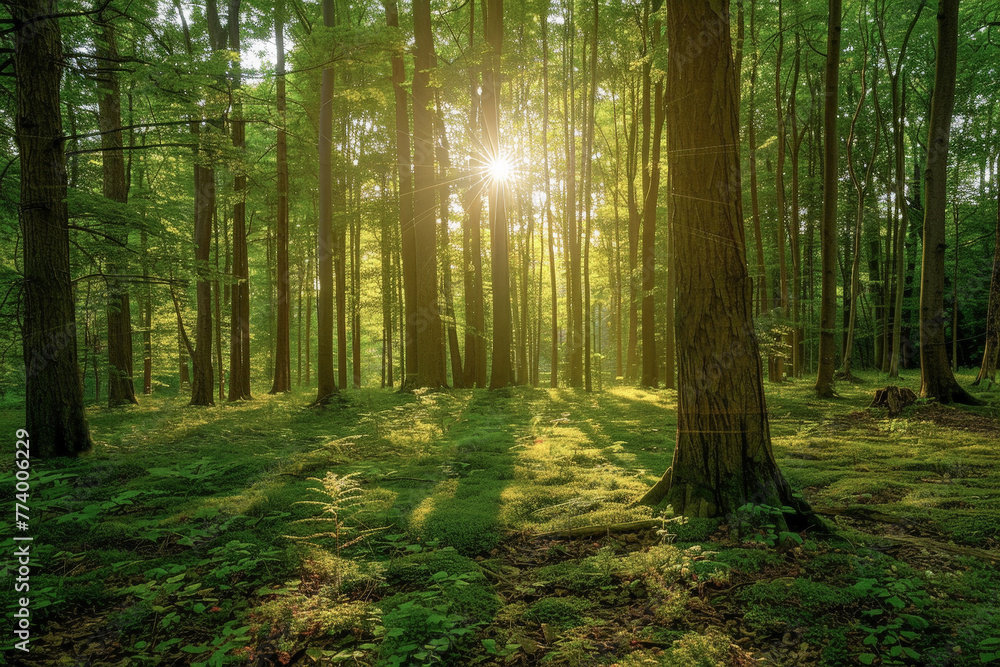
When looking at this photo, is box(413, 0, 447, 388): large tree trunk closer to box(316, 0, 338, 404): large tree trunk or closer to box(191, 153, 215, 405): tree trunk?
box(316, 0, 338, 404): large tree trunk

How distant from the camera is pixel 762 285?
2058cm

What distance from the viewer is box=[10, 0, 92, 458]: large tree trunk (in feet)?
16.5

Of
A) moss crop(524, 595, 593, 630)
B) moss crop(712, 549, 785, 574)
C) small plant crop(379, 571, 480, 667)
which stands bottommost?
moss crop(524, 595, 593, 630)

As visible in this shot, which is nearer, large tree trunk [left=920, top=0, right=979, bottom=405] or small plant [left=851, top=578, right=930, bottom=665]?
small plant [left=851, top=578, right=930, bottom=665]

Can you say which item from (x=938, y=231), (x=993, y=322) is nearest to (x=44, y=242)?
(x=938, y=231)

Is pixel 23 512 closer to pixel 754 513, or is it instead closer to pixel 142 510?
pixel 142 510

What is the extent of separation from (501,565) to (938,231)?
9.77m

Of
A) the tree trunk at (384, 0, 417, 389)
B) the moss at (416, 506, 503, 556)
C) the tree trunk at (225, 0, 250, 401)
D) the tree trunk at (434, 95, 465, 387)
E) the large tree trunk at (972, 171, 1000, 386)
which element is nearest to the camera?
the moss at (416, 506, 503, 556)

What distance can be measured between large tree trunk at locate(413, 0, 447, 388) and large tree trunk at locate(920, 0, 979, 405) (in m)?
9.74

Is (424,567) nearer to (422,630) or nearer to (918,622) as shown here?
(422,630)

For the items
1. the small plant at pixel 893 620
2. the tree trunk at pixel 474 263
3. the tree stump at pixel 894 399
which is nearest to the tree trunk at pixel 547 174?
the tree trunk at pixel 474 263

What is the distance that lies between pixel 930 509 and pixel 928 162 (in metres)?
7.50

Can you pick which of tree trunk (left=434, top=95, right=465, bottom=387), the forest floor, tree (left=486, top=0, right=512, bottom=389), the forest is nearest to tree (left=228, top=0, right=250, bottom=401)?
the forest

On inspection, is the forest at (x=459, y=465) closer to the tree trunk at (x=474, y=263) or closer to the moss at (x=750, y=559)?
the moss at (x=750, y=559)
